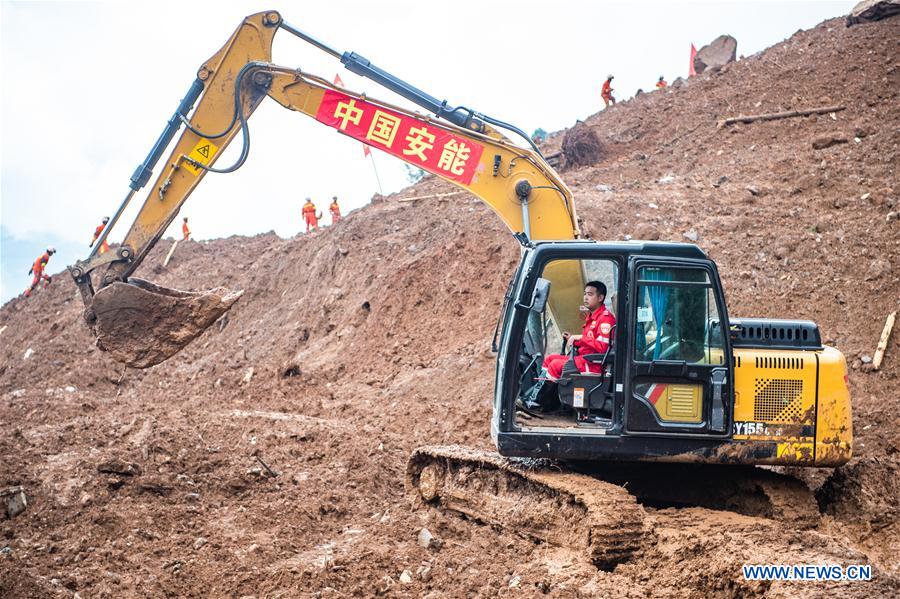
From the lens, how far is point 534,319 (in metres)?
7.39

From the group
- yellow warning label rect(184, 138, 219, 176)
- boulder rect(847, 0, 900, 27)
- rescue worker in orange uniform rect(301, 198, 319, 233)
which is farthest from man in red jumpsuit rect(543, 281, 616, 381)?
rescue worker in orange uniform rect(301, 198, 319, 233)

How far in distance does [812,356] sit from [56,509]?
634 centimetres

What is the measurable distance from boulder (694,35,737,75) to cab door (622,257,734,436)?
70.2 ft

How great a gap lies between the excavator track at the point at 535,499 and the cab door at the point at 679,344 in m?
0.70

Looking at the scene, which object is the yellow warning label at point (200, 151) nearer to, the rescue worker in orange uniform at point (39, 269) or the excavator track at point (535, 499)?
the excavator track at point (535, 499)

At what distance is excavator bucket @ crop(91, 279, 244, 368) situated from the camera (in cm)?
809

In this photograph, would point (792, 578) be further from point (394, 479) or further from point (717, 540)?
point (394, 479)

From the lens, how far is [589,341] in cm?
660

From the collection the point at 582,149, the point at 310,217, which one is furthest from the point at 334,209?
the point at 582,149

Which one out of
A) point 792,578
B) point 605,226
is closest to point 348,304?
point 605,226

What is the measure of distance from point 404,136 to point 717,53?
2028cm

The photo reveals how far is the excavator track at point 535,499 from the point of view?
19.2 feet

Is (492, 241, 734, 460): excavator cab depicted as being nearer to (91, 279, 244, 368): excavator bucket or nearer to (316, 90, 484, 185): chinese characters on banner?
(316, 90, 484, 185): chinese characters on banner

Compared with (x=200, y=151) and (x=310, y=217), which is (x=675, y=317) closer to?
(x=200, y=151)
